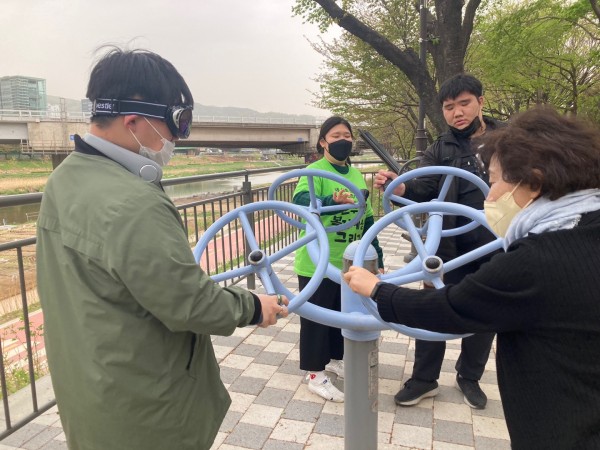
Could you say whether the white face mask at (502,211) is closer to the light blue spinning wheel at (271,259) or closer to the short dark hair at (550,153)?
the short dark hair at (550,153)

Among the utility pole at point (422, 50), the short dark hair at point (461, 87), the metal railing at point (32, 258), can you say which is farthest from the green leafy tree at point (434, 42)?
the short dark hair at point (461, 87)

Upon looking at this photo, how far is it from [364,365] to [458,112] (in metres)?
1.61

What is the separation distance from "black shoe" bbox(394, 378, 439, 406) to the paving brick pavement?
0.04 metres

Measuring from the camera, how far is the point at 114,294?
49.2 inches

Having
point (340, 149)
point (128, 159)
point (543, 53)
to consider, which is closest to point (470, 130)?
point (340, 149)

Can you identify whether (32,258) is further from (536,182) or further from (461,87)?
(536,182)

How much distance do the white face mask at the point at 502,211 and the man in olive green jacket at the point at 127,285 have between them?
2.52 feet

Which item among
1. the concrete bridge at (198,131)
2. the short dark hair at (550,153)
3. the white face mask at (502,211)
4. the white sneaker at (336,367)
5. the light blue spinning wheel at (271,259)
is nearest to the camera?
the short dark hair at (550,153)

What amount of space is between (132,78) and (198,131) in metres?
29.3

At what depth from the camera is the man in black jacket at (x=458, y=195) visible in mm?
2662

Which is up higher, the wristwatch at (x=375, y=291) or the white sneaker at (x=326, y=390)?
the wristwatch at (x=375, y=291)

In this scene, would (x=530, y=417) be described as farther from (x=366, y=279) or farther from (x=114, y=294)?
(x=114, y=294)

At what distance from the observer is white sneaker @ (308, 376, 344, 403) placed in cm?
291

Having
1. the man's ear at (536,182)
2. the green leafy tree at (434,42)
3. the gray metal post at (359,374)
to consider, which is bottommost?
the gray metal post at (359,374)
